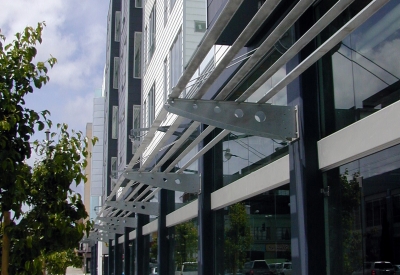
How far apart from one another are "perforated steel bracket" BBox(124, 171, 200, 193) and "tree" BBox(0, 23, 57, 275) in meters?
7.16

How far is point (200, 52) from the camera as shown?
6.74m

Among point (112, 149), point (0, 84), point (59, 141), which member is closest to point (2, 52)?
point (0, 84)

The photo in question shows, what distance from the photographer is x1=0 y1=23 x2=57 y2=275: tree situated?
715 cm

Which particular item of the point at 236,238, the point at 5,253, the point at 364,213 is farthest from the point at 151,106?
the point at 364,213

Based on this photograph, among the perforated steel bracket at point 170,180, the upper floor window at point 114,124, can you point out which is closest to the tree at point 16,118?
the perforated steel bracket at point 170,180

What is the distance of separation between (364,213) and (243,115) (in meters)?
2.22

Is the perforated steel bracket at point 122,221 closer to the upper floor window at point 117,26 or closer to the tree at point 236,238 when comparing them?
the tree at point 236,238

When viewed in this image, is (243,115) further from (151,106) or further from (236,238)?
(151,106)

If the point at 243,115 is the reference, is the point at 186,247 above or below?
below

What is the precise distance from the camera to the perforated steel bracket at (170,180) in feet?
49.4

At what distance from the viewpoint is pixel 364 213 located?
734 cm

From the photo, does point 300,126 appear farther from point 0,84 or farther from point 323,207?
point 0,84

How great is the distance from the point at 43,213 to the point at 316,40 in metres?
4.50

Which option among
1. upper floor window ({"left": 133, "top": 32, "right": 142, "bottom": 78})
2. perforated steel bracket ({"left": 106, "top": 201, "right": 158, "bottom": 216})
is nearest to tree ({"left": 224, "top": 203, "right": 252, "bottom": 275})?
perforated steel bracket ({"left": 106, "top": 201, "right": 158, "bottom": 216})
